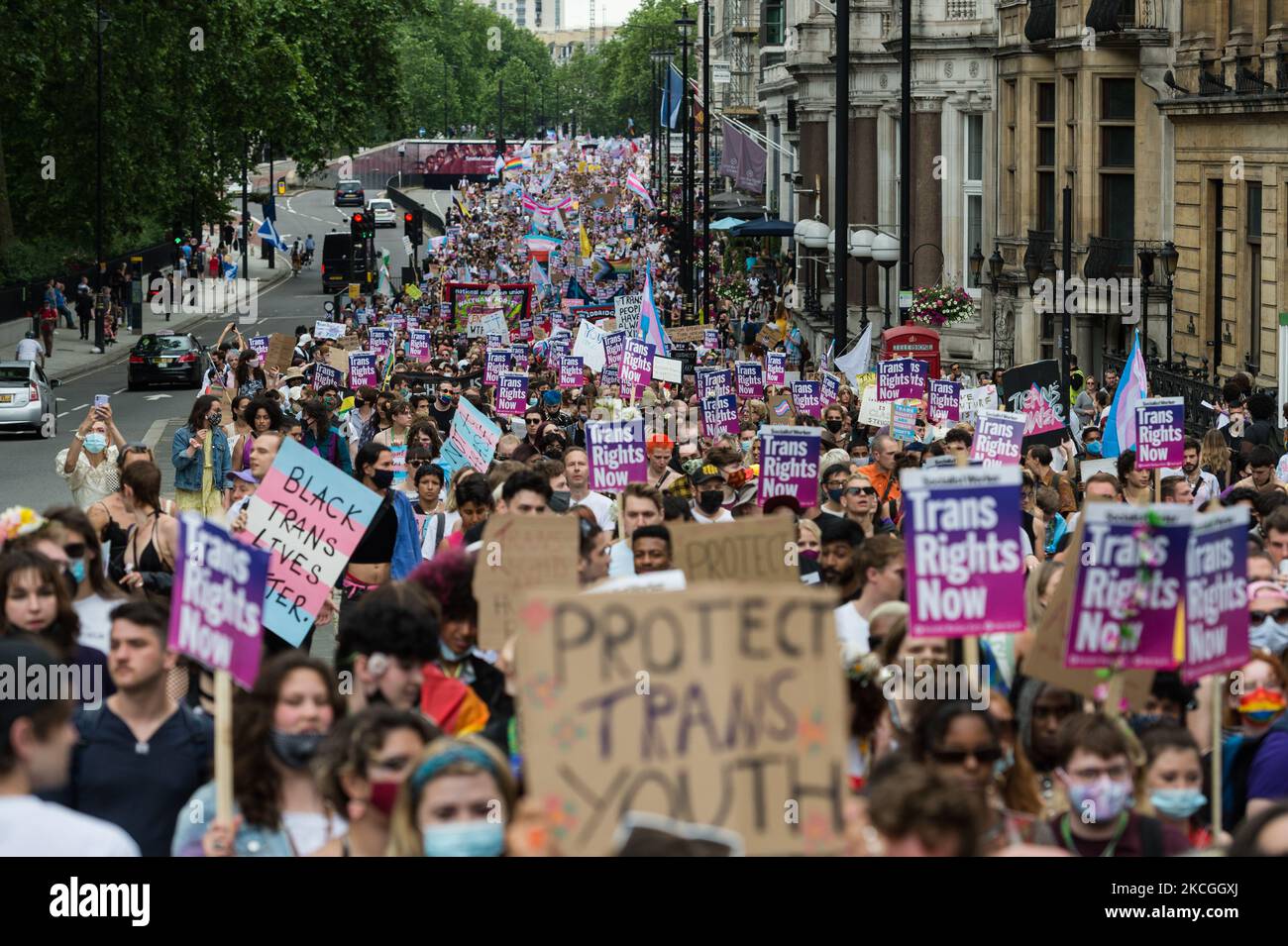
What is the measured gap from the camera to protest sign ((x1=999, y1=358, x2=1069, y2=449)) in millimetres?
19500

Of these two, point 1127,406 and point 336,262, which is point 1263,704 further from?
point 336,262

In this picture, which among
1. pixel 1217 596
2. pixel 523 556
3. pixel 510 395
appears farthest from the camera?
pixel 510 395

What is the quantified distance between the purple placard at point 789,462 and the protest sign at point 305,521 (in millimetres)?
3465

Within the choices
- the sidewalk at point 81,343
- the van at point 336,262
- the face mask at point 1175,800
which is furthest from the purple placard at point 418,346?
the van at point 336,262

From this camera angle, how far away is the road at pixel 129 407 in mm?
27891

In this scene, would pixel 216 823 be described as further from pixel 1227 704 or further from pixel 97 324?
pixel 97 324

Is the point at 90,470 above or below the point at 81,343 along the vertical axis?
above

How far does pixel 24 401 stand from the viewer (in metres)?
34.9

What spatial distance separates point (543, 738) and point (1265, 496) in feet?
28.4

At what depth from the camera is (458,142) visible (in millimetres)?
157375

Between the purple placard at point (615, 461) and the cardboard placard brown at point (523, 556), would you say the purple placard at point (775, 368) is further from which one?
the cardboard placard brown at point (523, 556)

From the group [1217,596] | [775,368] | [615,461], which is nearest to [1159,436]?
[615,461]

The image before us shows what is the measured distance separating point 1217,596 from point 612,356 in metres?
21.7
